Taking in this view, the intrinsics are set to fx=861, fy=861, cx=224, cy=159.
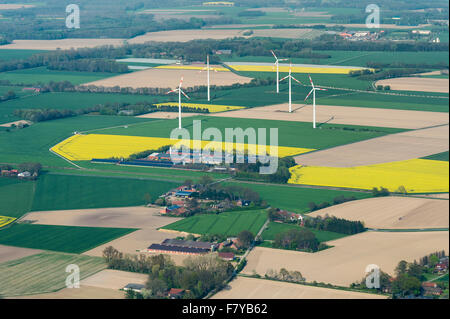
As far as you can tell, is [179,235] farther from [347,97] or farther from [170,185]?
[347,97]

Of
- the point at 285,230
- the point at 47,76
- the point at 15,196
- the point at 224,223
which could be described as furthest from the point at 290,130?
the point at 47,76

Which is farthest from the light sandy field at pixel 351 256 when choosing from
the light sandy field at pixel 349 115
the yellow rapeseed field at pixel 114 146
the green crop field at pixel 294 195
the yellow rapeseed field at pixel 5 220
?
the light sandy field at pixel 349 115

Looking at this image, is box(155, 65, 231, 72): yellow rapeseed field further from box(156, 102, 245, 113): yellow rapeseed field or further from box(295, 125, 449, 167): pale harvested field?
box(295, 125, 449, 167): pale harvested field

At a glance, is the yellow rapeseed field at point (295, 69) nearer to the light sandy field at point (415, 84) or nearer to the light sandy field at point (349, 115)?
the light sandy field at point (415, 84)

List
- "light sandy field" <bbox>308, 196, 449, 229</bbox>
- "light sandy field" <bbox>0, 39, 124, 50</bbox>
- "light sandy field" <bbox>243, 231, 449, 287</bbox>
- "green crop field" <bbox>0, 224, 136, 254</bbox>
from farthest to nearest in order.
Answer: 1. "light sandy field" <bbox>0, 39, 124, 50</bbox>
2. "light sandy field" <bbox>308, 196, 449, 229</bbox>
3. "green crop field" <bbox>0, 224, 136, 254</bbox>
4. "light sandy field" <bbox>243, 231, 449, 287</bbox>

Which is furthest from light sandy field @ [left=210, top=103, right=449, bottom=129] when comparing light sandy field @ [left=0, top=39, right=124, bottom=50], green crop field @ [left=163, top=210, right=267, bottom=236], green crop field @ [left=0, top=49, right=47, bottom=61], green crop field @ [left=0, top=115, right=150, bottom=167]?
light sandy field @ [left=0, top=39, right=124, bottom=50]

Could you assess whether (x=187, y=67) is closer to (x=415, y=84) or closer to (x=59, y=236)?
(x=415, y=84)
